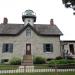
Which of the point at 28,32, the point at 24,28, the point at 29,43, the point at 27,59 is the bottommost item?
the point at 27,59

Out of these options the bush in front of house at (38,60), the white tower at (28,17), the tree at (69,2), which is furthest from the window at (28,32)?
the tree at (69,2)

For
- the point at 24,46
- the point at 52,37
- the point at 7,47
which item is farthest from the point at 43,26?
the point at 7,47

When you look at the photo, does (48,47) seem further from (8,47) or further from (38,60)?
(8,47)

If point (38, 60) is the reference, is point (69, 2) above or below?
above

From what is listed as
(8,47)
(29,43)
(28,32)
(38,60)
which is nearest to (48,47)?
(29,43)

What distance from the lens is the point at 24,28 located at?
100 feet

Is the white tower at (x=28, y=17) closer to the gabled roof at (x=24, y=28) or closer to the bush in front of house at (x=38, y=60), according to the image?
the gabled roof at (x=24, y=28)

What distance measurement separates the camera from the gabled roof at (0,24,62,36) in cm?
3055

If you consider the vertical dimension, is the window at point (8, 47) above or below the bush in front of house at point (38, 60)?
above

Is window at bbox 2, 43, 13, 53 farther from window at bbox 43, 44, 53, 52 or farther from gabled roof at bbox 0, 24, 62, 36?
window at bbox 43, 44, 53, 52

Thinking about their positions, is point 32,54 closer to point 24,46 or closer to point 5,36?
point 24,46

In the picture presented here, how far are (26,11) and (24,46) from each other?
303 inches

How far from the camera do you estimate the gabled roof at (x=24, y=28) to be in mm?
30550

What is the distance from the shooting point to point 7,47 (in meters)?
30.3
